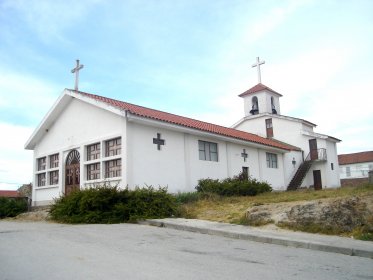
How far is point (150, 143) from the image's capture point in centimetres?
1978

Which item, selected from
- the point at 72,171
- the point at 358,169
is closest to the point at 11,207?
the point at 72,171

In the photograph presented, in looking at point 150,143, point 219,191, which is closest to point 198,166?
point 219,191

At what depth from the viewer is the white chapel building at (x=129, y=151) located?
19125 mm

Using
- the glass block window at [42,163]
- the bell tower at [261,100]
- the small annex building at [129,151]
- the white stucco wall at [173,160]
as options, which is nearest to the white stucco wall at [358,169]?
the bell tower at [261,100]

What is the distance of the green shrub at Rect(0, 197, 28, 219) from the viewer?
20750 millimetres

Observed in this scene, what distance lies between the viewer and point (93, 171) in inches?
824

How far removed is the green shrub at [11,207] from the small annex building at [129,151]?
6.76 ft

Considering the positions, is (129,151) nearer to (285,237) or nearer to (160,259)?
(285,237)

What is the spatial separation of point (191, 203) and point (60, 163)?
907 centimetres

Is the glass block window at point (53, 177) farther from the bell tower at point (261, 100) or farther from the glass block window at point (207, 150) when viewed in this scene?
the bell tower at point (261, 100)

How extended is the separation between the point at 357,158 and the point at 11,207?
182 ft

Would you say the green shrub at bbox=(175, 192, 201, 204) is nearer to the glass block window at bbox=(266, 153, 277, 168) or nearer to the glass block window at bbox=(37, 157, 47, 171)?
the glass block window at bbox=(37, 157, 47, 171)

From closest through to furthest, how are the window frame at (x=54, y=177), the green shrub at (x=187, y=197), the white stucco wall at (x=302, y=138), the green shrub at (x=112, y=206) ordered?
the green shrub at (x=112, y=206) < the green shrub at (x=187, y=197) < the window frame at (x=54, y=177) < the white stucco wall at (x=302, y=138)

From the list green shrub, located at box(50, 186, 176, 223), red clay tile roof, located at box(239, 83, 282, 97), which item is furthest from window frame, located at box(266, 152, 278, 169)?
green shrub, located at box(50, 186, 176, 223)
